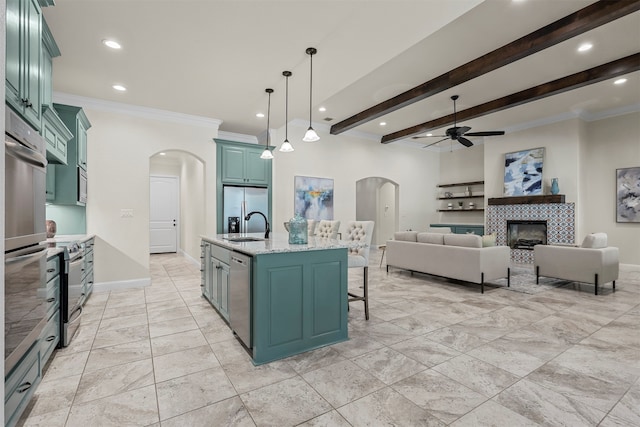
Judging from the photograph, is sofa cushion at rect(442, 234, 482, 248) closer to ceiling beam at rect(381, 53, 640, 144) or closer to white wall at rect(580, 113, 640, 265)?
ceiling beam at rect(381, 53, 640, 144)

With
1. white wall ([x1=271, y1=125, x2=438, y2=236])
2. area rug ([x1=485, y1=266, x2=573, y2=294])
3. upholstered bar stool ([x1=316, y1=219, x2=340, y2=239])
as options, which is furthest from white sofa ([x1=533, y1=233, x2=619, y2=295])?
white wall ([x1=271, y1=125, x2=438, y2=236])

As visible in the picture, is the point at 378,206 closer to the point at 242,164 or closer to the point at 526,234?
the point at 526,234

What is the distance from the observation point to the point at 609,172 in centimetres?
629

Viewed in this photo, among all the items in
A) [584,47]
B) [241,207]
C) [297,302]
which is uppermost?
[584,47]

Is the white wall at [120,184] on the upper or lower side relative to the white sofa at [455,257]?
upper

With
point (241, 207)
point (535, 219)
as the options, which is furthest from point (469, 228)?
point (241, 207)

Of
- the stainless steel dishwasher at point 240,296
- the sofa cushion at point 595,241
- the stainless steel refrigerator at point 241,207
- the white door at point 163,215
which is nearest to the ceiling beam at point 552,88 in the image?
the sofa cushion at point 595,241

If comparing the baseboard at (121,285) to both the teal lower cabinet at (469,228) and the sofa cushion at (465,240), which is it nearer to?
the sofa cushion at (465,240)

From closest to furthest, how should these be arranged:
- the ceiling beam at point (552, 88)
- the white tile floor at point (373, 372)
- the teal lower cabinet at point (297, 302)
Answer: the white tile floor at point (373, 372), the teal lower cabinet at point (297, 302), the ceiling beam at point (552, 88)

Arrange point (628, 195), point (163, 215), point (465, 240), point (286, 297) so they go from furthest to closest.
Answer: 1. point (163, 215)
2. point (628, 195)
3. point (465, 240)
4. point (286, 297)

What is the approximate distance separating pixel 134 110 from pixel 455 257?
5.45 metres

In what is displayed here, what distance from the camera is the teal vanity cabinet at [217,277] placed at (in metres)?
3.02

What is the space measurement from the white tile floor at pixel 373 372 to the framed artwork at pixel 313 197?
343 centimetres

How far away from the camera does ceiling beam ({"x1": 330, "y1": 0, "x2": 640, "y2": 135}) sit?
9.61 feet
